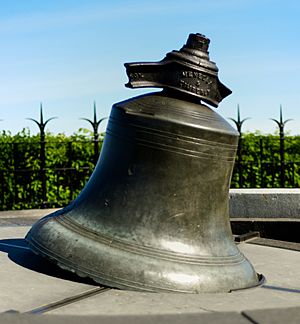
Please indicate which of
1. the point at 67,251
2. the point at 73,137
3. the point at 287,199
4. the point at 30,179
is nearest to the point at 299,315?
the point at 67,251

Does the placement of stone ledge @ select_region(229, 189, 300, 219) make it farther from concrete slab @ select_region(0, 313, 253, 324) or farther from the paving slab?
concrete slab @ select_region(0, 313, 253, 324)

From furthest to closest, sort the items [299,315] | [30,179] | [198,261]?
[30,179] < [198,261] < [299,315]

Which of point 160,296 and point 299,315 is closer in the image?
point 299,315

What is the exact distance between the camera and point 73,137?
11312mm

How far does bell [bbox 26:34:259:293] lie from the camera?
336 centimetres

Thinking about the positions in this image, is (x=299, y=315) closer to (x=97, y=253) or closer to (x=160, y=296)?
(x=160, y=296)

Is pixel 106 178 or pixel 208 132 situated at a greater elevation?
pixel 208 132

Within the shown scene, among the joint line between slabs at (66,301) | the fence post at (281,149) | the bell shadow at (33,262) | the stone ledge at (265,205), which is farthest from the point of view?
the fence post at (281,149)

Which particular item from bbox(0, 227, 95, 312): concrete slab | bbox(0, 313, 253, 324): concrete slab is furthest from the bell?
bbox(0, 313, 253, 324): concrete slab

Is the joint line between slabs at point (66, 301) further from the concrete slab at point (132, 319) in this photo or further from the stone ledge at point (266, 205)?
the stone ledge at point (266, 205)

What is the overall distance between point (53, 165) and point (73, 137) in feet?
2.54

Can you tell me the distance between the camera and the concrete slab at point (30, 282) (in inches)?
121

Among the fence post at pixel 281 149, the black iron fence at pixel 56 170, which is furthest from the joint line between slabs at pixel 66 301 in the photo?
the fence post at pixel 281 149

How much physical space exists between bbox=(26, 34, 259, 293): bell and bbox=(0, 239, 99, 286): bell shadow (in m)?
0.11
